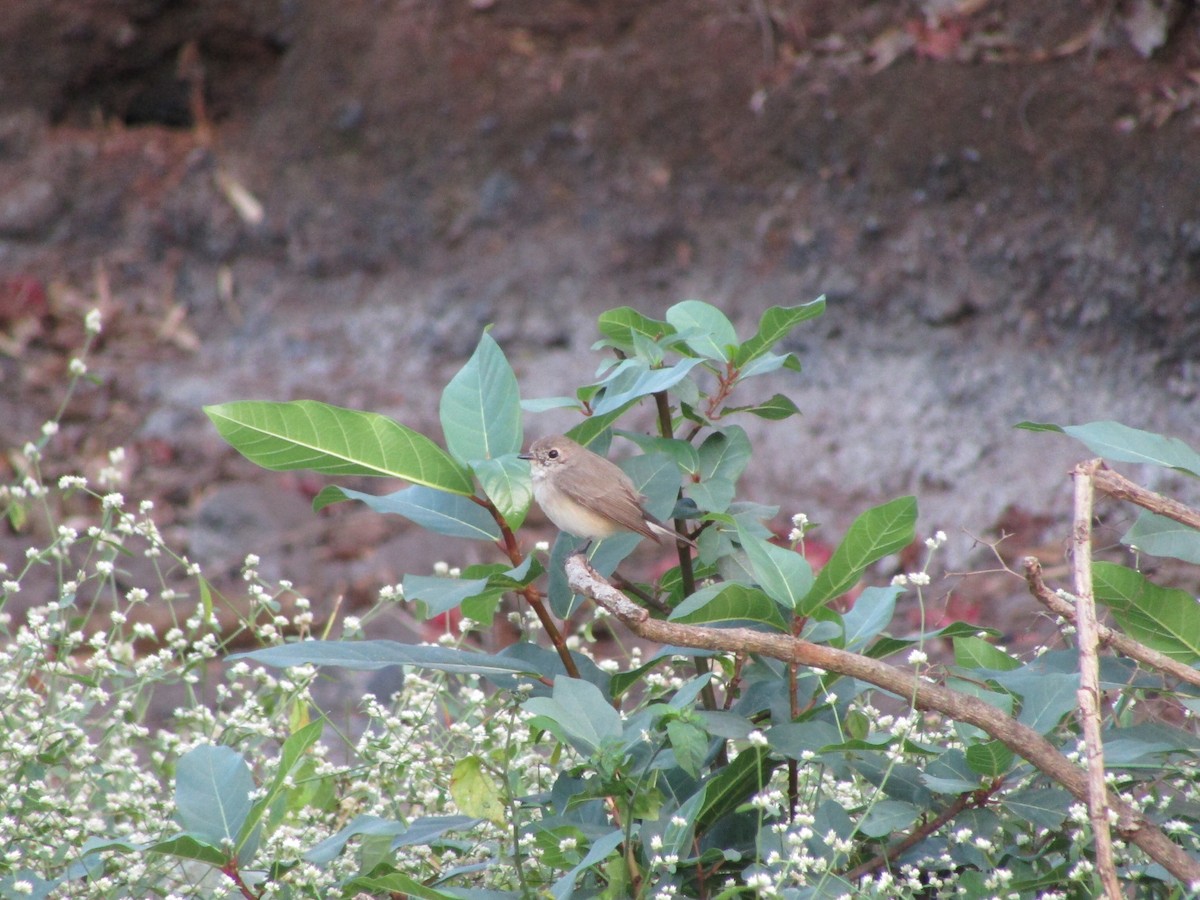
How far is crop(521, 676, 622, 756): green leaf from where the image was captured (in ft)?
5.68

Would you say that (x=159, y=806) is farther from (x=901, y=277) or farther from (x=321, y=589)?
(x=901, y=277)

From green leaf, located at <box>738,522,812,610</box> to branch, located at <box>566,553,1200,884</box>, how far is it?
0.07 metres

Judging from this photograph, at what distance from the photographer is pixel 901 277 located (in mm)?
6387

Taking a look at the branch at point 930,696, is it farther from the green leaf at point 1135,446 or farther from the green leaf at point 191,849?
the green leaf at point 191,849

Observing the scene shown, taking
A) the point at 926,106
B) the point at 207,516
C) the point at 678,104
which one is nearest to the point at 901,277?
the point at 926,106

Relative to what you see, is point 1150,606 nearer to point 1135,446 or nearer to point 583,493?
point 1135,446

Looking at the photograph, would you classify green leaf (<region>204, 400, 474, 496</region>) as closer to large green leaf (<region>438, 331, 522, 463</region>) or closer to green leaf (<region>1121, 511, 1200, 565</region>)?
large green leaf (<region>438, 331, 522, 463</region>)

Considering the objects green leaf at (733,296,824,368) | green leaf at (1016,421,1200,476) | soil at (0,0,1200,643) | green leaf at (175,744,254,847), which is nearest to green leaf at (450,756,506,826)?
green leaf at (175,744,254,847)

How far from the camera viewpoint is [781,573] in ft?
5.99

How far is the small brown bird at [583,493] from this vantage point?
106 inches

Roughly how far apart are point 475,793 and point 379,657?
0.80 ft

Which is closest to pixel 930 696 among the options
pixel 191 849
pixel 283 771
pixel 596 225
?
pixel 283 771

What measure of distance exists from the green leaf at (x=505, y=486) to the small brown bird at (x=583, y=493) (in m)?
0.48

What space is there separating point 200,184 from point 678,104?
133 inches
